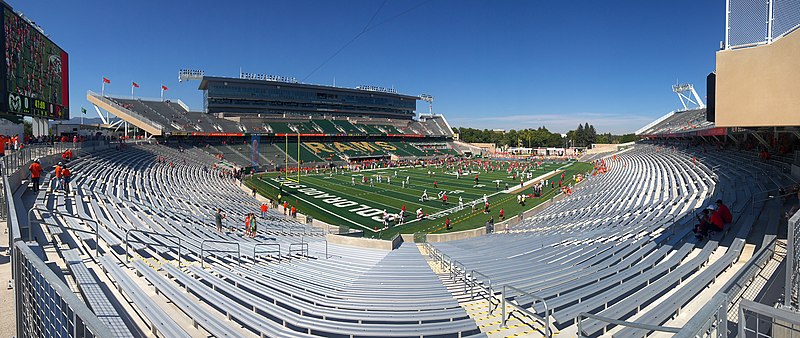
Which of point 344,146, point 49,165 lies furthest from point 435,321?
point 344,146

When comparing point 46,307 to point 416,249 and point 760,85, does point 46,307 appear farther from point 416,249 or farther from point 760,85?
point 416,249

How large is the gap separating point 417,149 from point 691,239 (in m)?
60.5

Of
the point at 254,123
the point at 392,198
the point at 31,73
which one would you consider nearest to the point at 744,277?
the point at 392,198

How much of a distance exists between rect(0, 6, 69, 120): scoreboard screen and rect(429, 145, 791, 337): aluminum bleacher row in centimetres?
1767

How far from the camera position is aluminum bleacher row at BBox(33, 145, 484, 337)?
5133mm

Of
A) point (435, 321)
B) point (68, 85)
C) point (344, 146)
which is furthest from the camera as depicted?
point (344, 146)

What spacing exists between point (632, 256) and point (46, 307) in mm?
9094

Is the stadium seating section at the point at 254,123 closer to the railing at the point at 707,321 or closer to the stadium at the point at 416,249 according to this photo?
the stadium at the point at 416,249

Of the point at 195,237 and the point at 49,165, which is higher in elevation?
the point at 49,165

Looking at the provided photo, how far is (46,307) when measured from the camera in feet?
10.4

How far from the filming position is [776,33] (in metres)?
5.48

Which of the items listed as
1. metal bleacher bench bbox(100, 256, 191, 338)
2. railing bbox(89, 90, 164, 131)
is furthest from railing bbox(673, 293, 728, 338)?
railing bbox(89, 90, 164, 131)

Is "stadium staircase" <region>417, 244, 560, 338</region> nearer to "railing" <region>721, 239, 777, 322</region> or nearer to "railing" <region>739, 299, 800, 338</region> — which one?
"railing" <region>721, 239, 777, 322</region>

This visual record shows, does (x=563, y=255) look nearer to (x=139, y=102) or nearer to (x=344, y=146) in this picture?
(x=344, y=146)
